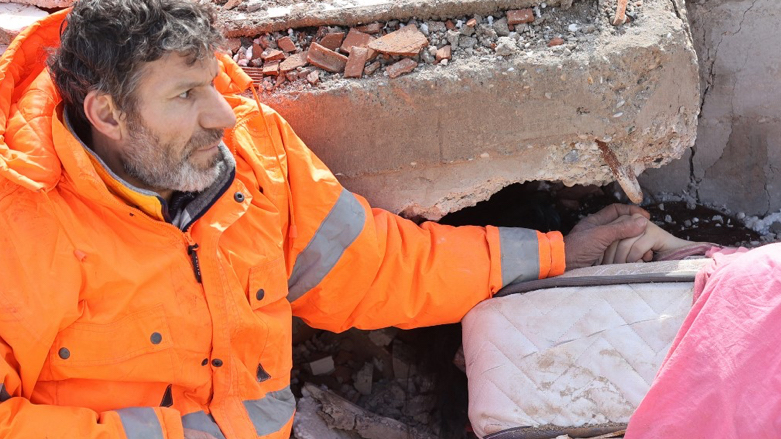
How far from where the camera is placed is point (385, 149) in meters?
2.77

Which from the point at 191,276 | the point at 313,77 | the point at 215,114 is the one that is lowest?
the point at 191,276

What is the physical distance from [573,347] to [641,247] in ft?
1.94

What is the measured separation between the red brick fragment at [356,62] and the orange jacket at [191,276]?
0.31 m

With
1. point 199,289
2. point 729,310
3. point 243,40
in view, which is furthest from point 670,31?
point 199,289

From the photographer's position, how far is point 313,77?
271 centimetres

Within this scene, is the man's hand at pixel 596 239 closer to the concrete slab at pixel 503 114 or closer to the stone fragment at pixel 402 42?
the concrete slab at pixel 503 114

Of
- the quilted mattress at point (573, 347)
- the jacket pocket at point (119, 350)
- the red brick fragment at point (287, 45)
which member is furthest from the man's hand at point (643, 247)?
the jacket pocket at point (119, 350)

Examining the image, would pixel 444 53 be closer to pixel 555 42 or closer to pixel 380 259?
pixel 555 42

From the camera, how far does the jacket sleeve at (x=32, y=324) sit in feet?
6.61

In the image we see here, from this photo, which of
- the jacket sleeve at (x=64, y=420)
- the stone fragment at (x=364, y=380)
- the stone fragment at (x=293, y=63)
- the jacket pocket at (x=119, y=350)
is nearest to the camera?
the jacket sleeve at (x=64, y=420)

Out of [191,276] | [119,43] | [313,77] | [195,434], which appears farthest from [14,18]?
[195,434]

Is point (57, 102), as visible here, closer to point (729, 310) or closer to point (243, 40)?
point (243, 40)

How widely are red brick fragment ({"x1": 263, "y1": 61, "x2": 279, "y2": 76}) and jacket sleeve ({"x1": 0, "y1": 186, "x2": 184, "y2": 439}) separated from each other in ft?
3.24

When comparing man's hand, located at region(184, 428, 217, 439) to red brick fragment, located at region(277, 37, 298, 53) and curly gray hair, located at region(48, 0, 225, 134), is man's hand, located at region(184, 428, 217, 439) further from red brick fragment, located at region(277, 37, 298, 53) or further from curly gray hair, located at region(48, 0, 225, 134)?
red brick fragment, located at region(277, 37, 298, 53)
